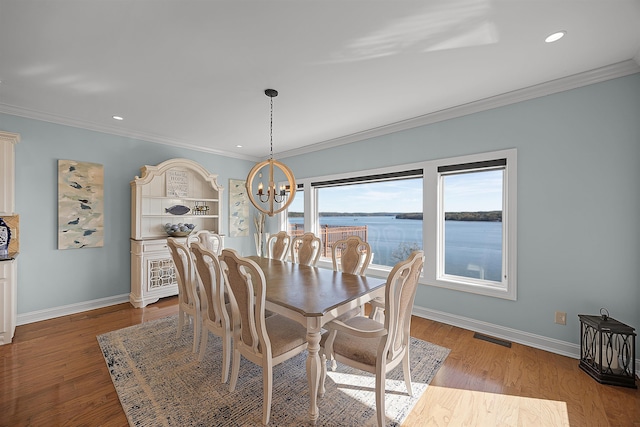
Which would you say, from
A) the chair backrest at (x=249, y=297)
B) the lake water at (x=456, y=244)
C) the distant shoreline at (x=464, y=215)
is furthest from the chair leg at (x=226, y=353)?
the distant shoreline at (x=464, y=215)

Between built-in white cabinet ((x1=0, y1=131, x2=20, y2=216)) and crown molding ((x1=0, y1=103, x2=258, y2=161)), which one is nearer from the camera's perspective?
built-in white cabinet ((x1=0, y1=131, x2=20, y2=216))

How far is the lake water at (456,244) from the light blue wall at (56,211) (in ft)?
12.8

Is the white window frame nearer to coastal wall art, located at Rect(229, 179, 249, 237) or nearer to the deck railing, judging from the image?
the deck railing

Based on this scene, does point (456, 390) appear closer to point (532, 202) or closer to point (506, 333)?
point (506, 333)

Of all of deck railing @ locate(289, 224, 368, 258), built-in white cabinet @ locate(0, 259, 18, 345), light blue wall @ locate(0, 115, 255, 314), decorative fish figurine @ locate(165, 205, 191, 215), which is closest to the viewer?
built-in white cabinet @ locate(0, 259, 18, 345)

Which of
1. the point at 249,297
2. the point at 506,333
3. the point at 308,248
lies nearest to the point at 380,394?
the point at 249,297

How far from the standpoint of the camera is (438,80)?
2.52 meters

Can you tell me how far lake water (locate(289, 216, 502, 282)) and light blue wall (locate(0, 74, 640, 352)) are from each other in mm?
284

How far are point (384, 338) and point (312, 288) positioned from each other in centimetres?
72

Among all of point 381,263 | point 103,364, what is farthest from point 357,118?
point 103,364

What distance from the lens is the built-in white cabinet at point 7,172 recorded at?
2848 millimetres

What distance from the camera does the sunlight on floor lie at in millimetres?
1751

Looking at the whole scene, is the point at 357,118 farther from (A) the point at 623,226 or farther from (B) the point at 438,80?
(A) the point at 623,226

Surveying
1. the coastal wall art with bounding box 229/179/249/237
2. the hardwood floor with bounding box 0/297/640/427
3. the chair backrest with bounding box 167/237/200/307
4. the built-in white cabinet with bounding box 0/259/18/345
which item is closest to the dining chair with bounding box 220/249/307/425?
the chair backrest with bounding box 167/237/200/307
